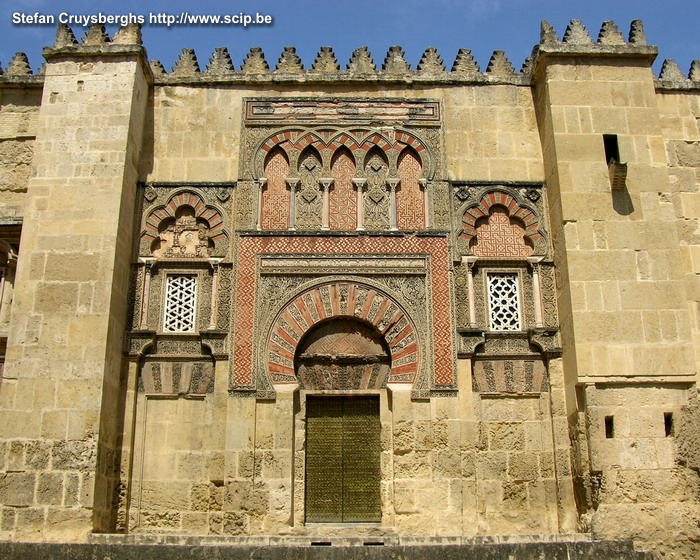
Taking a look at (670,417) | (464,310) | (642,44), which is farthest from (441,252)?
(642,44)

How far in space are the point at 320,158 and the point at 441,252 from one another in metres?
1.60

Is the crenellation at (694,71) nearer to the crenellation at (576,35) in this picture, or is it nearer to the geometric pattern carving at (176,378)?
the crenellation at (576,35)

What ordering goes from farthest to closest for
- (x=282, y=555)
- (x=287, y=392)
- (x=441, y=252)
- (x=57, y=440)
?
(x=441, y=252), (x=287, y=392), (x=57, y=440), (x=282, y=555)

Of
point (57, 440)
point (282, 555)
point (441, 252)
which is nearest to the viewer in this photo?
point (282, 555)

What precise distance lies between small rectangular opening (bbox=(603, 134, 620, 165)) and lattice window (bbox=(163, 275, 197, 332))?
166 inches

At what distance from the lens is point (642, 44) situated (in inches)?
301

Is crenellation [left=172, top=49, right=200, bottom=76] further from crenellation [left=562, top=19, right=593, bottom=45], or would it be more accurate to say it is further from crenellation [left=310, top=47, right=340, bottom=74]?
crenellation [left=562, top=19, right=593, bottom=45]

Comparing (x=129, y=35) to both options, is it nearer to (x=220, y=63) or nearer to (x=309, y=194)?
(x=220, y=63)

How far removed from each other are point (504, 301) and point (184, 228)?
10.7 ft

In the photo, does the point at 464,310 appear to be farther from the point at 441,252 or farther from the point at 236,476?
the point at 236,476

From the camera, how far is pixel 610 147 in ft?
24.2

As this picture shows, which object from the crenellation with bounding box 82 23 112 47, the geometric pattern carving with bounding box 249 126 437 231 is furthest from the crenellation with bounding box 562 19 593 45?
the crenellation with bounding box 82 23 112 47

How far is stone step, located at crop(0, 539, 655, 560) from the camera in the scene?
5363mm

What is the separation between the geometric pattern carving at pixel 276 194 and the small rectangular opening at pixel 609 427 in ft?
11.4
